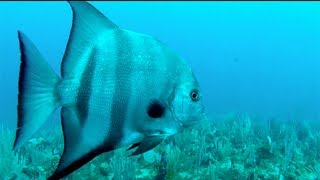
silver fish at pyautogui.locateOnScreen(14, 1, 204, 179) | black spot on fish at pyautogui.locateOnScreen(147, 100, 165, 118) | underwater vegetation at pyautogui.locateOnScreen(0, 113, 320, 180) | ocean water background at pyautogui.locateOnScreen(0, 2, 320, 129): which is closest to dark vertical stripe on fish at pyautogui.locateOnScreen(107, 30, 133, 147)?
silver fish at pyautogui.locateOnScreen(14, 1, 204, 179)

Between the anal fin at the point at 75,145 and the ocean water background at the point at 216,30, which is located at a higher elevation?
the ocean water background at the point at 216,30

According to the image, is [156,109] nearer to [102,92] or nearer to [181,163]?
[102,92]

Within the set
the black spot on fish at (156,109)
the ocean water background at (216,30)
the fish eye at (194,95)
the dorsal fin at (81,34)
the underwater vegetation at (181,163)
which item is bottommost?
the underwater vegetation at (181,163)

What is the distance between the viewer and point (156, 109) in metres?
1.67

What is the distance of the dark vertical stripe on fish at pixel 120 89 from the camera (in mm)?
1624

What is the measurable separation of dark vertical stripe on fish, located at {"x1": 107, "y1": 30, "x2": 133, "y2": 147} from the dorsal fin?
10cm

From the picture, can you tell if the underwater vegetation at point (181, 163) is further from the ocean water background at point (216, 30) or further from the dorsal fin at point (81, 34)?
the ocean water background at point (216, 30)

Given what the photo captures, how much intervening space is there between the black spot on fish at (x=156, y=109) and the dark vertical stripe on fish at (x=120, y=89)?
0.11 metres

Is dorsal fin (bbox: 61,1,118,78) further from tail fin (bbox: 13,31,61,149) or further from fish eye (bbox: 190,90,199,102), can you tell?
fish eye (bbox: 190,90,199,102)

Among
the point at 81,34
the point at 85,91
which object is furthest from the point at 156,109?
the point at 81,34

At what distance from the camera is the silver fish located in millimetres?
1555

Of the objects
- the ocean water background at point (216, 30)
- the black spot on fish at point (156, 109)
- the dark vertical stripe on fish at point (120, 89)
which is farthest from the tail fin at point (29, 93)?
the ocean water background at point (216, 30)

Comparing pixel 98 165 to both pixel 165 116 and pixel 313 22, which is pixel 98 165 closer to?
pixel 165 116

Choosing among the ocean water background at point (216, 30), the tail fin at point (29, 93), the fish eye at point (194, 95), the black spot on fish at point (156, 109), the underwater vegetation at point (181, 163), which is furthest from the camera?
the ocean water background at point (216, 30)
